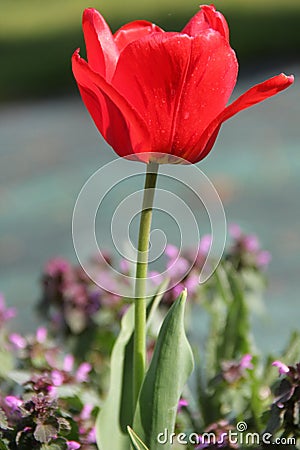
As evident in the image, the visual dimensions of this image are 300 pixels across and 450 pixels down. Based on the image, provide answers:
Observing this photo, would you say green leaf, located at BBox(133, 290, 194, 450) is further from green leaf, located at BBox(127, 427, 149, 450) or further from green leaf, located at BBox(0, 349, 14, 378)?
green leaf, located at BBox(0, 349, 14, 378)

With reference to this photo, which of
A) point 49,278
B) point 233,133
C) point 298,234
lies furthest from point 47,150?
point 49,278

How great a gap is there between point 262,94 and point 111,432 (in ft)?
1.35

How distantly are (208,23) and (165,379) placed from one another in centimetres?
35

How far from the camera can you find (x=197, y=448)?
1.08 metres

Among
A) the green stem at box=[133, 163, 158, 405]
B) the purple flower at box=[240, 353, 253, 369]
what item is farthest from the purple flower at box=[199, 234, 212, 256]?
the green stem at box=[133, 163, 158, 405]

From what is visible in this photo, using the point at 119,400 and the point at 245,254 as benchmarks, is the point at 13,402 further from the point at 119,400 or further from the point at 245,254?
the point at 245,254

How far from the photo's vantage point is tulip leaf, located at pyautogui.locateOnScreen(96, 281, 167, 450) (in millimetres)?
1074

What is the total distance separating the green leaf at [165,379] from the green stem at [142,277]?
0.11 feet

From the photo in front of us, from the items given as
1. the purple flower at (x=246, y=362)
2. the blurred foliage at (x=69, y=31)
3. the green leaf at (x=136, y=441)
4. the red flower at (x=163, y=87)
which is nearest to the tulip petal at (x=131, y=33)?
the red flower at (x=163, y=87)

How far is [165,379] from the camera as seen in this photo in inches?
38.5

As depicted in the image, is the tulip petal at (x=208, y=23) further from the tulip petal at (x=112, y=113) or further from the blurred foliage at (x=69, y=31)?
the blurred foliage at (x=69, y=31)

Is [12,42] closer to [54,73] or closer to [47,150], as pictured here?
[54,73]

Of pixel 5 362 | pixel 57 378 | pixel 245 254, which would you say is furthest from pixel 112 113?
pixel 245 254

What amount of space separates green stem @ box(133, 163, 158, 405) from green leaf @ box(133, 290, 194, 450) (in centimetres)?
3
